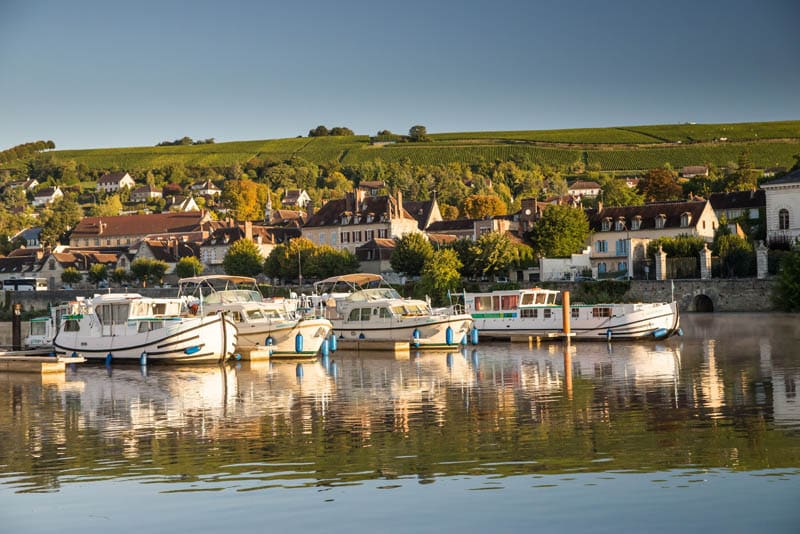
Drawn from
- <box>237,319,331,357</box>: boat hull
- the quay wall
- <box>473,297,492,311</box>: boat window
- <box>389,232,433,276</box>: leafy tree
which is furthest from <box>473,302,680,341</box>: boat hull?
<box>389,232,433,276</box>: leafy tree

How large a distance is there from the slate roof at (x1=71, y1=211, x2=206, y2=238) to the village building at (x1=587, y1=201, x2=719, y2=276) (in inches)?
3091

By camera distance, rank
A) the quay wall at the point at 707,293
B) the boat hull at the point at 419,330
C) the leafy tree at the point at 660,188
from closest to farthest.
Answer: the boat hull at the point at 419,330
the quay wall at the point at 707,293
the leafy tree at the point at 660,188

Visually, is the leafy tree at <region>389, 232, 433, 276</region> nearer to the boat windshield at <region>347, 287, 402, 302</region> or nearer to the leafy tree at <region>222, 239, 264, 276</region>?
the leafy tree at <region>222, 239, 264, 276</region>

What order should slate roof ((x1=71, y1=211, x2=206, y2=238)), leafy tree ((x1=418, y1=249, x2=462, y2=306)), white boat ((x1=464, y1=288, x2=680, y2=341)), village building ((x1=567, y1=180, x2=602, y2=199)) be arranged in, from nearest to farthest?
white boat ((x1=464, y1=288, x2=680, y2=341)) → leafy tree ((x1=418, y1=249, x2=462, y2=306)) → slate roof ((x1=71, y1=211, x2=206, y2=238)) → village building ((x1=567, y1=180, x2=602, y2=199))

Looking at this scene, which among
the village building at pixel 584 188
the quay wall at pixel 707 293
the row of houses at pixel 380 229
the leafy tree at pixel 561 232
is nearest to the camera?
the quay wall at pixel 707 293

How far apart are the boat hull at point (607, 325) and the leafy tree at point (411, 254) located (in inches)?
1551

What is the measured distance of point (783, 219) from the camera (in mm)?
89625

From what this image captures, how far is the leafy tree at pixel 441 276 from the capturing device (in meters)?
89.7

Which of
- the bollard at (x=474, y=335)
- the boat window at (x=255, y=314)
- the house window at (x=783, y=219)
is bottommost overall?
the bollard at (x=474, y=335)

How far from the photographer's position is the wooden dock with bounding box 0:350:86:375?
4262 cm

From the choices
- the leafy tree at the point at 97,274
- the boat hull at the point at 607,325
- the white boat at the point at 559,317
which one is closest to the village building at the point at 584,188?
the leafy tree at the point at 97,274

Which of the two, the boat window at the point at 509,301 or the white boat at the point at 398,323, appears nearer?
the white boat at the point at 398,323

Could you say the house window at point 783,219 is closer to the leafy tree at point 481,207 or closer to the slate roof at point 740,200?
the slate roof at point 740,200

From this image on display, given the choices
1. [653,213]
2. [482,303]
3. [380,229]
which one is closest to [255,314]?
[482,303]
